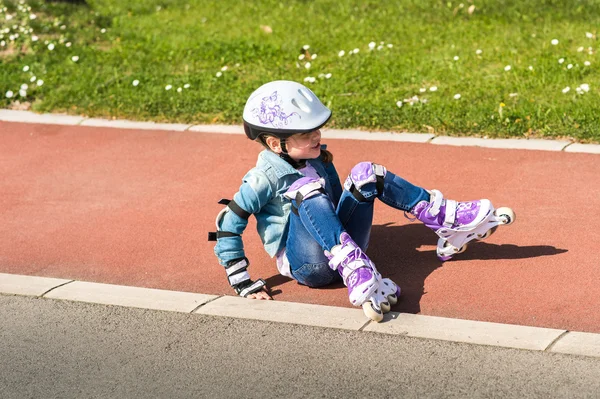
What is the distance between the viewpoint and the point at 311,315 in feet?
16.4

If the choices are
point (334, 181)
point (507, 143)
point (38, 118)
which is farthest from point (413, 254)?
point (38, 118)

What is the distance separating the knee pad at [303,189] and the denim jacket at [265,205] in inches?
6.5

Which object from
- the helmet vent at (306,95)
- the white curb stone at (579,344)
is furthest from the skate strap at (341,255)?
the white curb stone at (579,344)

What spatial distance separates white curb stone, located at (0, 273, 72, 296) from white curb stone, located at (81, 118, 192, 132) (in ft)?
9.73

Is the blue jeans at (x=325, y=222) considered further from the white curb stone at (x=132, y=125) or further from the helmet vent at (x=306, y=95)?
the white curb stone at (x=132, y=125)

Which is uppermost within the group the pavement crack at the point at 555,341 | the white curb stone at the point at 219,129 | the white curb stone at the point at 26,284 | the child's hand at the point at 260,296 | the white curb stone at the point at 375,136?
the pavement crack at the point at 555,341

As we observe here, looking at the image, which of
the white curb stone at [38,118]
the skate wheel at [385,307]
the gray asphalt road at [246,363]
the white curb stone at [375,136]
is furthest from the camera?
the white curb stone at [38,118]

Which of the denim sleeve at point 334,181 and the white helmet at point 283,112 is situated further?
the denim sleeve at point 334,181

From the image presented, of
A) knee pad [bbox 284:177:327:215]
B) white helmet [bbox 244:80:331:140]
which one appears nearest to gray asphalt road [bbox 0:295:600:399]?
knee pad [bbox 284:177:327:215]

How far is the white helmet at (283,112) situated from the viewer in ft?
16.5

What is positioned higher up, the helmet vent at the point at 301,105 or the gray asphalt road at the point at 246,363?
the helmet vent at the point at 301,105

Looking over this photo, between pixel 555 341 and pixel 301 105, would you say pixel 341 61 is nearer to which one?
pixel 301 105

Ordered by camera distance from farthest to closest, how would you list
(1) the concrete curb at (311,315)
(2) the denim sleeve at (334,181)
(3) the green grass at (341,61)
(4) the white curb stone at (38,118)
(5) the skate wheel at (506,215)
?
(4) the white curb stone at (38,118), (3) the green grass at (341,61), (2) the denim sleeve at (334,181), (5) the skate wheel at (506,215), (1) the concrete curb at (311,315)

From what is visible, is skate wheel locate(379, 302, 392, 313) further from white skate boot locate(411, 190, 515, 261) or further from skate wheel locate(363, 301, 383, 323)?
white skate boot locate(411, 190, 515, 261)
